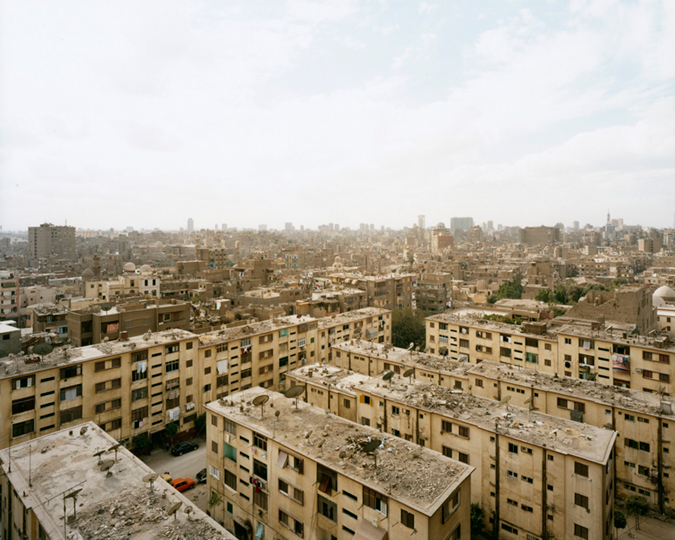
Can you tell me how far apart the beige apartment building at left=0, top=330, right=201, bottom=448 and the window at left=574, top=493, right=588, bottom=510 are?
21.7 meters

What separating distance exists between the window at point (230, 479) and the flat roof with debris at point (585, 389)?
15.0m

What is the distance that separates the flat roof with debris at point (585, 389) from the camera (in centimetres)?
1862

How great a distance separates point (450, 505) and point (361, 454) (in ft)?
10.2

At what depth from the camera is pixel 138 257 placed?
123125mm

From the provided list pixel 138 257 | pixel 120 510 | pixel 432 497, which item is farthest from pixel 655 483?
pixel 138 257

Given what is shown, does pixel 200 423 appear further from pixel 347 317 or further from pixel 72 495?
pixel 347 317

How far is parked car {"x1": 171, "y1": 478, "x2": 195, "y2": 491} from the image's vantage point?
19.5 metres

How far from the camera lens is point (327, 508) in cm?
1233

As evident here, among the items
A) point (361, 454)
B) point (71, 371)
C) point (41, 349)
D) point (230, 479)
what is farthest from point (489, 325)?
point (41, 349)

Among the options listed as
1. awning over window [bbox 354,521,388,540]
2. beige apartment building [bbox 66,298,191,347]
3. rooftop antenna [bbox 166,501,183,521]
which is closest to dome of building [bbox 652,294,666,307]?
awning over window [bbox 354,521,388,540]

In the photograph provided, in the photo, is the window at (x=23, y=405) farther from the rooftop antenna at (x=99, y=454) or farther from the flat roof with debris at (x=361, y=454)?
the flat roof with debris at (x=361, y=454)

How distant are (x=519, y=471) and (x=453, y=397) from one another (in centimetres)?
425

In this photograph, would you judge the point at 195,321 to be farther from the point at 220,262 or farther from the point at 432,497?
the point at 220,262

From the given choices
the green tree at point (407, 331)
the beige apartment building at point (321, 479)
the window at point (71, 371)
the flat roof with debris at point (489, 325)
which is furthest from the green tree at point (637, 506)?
the window at point (71, 371)
